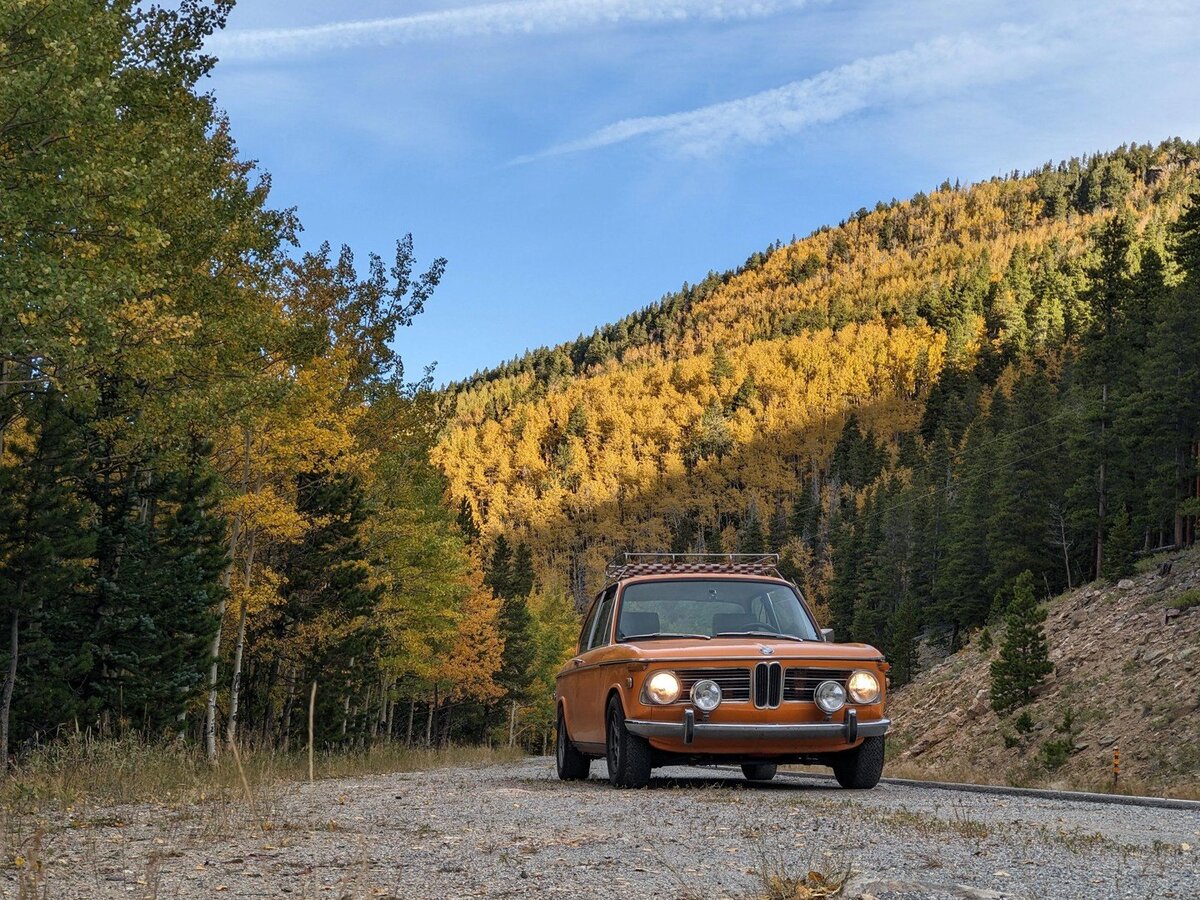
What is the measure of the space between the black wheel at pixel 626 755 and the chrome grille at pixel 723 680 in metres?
0.65

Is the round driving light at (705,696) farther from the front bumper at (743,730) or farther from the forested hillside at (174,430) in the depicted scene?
the forested hillside at (174,430)

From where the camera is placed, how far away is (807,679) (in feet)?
32.4

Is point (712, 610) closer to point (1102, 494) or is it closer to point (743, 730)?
point (743, 730)

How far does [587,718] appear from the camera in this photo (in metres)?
11.7

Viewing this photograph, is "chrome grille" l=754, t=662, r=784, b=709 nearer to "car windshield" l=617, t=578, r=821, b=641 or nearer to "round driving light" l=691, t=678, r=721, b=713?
"round driving light" l=691, t=678, r=721, b=713

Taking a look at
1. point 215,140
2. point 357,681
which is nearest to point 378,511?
point 357,681

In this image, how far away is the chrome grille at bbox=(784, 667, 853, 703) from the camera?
9805mm

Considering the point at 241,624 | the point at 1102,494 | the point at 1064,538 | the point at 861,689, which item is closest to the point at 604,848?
the point at 861,689

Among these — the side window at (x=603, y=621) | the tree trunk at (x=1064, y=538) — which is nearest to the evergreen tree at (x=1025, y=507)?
the tree trunk at (x=1064, y=538)

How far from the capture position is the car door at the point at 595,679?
1112cm

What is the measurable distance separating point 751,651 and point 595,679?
2092 mm

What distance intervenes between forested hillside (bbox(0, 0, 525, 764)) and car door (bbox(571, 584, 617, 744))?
5767 mm

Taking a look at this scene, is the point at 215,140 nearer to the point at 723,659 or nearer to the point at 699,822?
the point at 723,659

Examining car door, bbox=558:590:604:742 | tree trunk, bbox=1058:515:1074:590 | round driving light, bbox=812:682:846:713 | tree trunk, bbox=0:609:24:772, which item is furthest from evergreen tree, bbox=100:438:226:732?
tree trunk, bbox=1058:515:1074:590
